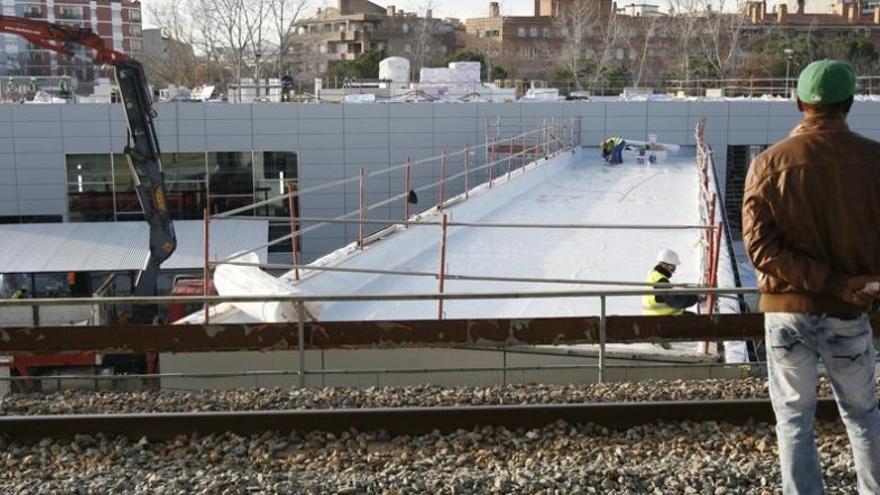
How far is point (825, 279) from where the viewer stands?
11.9 feet

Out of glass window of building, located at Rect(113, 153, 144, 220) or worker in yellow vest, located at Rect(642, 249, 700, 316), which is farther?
glass window of building, located at Rect(113, 153, 144, 220)

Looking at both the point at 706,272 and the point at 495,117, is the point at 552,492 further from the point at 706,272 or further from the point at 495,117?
the point at 495,117

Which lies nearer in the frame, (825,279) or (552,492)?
(825,279)

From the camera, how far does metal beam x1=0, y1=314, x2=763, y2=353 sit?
7168mm

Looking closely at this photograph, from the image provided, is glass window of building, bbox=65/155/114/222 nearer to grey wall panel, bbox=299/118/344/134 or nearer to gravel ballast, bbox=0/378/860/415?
grey wall panel, bbox=299/118/344/134

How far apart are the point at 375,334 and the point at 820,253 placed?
4029mm

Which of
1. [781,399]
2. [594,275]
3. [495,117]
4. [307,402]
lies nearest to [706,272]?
[594,275]

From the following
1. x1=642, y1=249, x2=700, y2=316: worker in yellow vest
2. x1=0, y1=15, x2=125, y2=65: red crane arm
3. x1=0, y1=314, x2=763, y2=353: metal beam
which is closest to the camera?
x1=0, y1=314, x2=763, y2=353: metal beam

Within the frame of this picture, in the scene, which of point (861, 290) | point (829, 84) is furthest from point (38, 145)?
point (861, 290)

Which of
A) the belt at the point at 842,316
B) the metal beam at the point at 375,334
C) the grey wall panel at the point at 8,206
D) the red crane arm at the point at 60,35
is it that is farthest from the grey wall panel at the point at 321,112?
the belt at the point at 842,316

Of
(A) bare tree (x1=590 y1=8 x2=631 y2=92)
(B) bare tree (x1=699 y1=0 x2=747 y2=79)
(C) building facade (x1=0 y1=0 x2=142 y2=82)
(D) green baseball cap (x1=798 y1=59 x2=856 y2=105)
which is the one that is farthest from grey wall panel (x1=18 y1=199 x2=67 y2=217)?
(C) building facade (x1=0 y1=0 x2=142 y2=82)

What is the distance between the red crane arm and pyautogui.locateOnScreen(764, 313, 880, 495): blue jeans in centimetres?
1482

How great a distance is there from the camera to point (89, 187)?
2864 centimetres

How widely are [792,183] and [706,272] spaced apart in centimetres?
787
